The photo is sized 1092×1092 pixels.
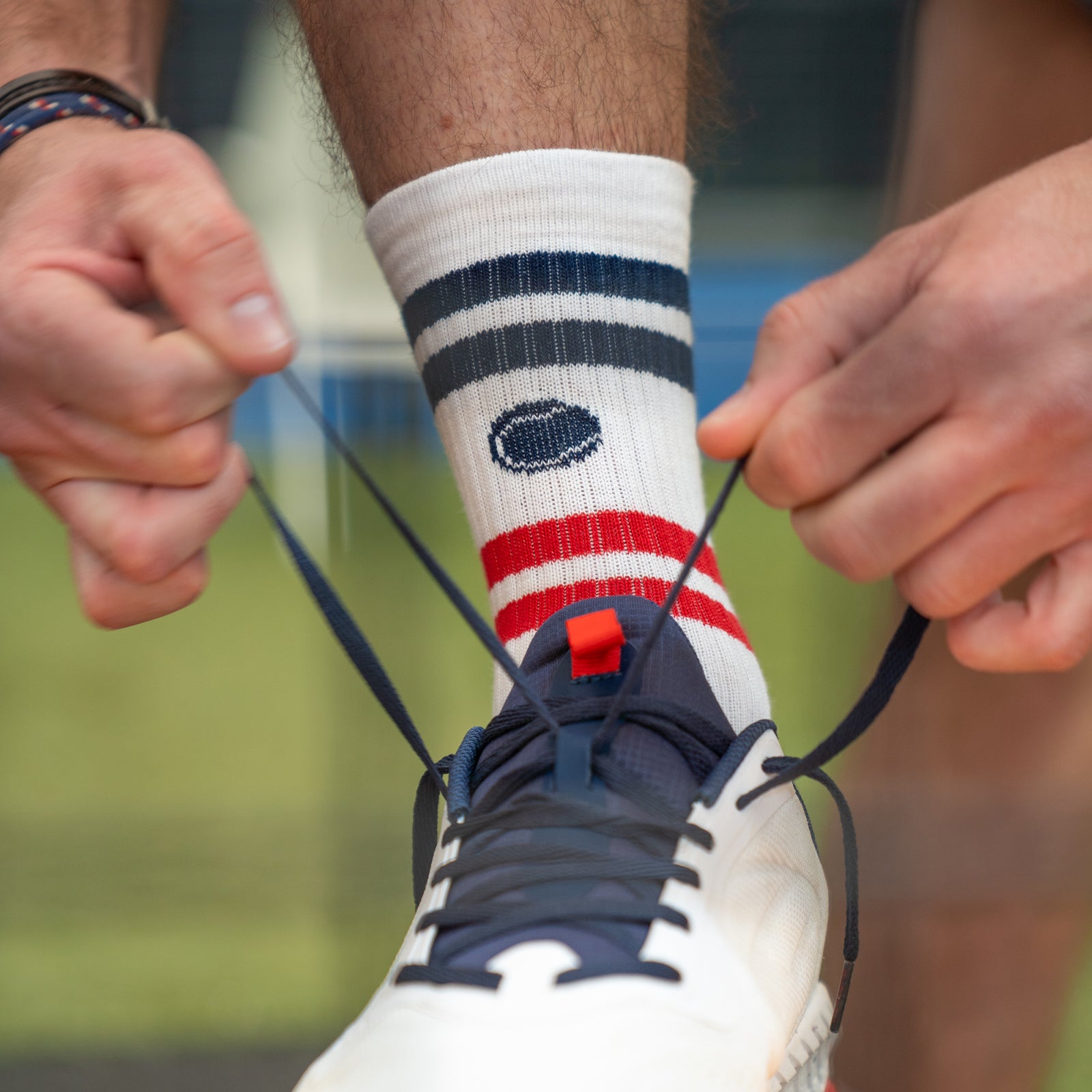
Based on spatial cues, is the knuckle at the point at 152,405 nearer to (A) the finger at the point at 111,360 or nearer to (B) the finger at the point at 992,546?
(A) the finger at the point at 111,360

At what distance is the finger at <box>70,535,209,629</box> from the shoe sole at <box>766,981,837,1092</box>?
1.04 ft

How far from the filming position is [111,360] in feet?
1.38

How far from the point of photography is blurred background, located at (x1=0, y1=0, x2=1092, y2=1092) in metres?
1.00

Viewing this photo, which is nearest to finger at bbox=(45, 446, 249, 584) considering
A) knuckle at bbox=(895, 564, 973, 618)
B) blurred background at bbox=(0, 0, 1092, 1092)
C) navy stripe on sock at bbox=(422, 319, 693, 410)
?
navy stripe on sock at bbox=(422, 319, 693, 410)

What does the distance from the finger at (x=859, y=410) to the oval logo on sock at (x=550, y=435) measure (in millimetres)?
183

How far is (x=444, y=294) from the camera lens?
58 centimetres

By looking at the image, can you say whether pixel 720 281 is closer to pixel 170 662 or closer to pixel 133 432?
pixel 170 662

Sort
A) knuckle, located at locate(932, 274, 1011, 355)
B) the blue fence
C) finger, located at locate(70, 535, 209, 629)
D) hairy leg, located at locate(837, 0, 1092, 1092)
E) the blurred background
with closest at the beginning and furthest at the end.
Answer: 1. knuckle, located at locate(932, 274, 1011, 355)
2. finger, located at locate(70, 535, 209, 629)
3. hairy leg, located at locate(837, 0, 1092, 1092)
4. the blurred background
5. the blue fence

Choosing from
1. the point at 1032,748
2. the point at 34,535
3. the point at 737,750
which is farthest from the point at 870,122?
the point at 34,535

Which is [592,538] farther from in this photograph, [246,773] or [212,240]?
[246,773]

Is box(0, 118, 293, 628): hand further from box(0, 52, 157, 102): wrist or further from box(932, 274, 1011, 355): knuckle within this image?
box(932, 274, 1011, 355): knuckle

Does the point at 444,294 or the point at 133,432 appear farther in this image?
the point at 444,294

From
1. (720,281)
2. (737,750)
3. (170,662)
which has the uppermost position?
(720,281)

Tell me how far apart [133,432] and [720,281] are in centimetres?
180
